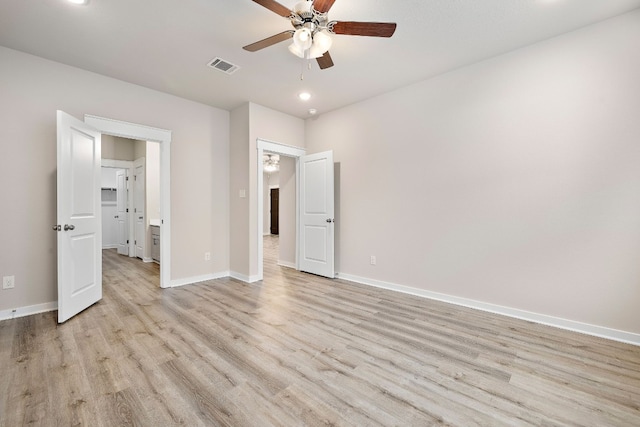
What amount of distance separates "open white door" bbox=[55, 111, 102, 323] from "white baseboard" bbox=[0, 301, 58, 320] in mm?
367

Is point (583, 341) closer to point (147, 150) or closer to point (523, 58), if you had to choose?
point (523, 58)

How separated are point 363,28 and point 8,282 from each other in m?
4.15

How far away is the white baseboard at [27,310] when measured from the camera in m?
2.82

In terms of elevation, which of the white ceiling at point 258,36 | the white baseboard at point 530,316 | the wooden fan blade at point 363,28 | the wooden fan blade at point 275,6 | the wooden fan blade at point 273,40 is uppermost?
the white ceiling at point 258,36

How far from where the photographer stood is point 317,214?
4.66 m

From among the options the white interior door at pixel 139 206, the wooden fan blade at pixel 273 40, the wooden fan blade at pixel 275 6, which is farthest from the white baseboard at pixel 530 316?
the white interior door at pixel 139 206

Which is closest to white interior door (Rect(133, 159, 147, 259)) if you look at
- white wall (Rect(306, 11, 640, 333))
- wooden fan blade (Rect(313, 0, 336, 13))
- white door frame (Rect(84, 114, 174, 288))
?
white door frame (Rect(84, 114, 174, 288))

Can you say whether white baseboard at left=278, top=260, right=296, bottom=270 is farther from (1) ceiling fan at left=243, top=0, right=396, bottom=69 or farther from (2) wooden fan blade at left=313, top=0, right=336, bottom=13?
(2) wooden fan blade at left=313, top=0, right=336, bottom=13

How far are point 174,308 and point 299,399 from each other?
2137 mm

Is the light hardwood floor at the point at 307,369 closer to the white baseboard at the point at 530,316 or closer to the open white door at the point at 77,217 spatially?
the white baseboard at the point at 530,316

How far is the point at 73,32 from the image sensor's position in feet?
8.44

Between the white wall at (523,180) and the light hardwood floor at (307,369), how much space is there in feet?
1.38

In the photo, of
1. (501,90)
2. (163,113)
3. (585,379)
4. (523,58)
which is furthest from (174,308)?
(523,58)

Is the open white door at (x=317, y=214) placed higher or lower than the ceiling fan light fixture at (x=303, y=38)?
lower
